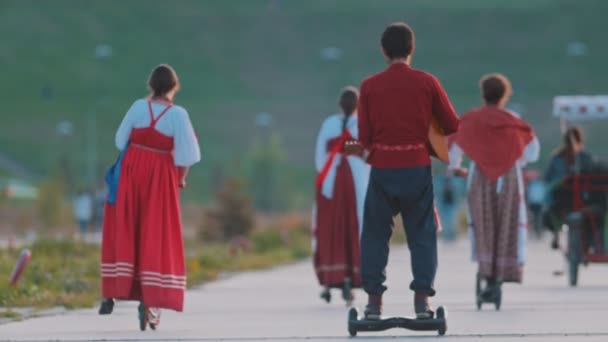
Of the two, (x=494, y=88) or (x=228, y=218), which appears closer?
(x=494, y=88)

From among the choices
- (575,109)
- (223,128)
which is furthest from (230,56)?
(575,109)

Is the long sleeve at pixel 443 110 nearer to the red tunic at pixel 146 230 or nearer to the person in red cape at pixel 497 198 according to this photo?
the red tunic at pixel 146 230

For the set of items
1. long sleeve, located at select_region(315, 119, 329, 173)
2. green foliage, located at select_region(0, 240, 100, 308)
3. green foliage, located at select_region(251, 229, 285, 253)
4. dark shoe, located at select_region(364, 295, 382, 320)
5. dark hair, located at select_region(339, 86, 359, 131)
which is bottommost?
dark shoe, located at select_region(364, 295, 382, 320)

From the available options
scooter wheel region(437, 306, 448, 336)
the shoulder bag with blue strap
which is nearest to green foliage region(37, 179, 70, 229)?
the shoulder bag with blue strap

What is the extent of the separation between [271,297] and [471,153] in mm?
3358

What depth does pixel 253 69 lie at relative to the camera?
185m

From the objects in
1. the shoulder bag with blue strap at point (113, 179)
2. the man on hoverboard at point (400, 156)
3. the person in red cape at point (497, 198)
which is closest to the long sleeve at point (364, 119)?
the man on hoverboard at point (400, 156)

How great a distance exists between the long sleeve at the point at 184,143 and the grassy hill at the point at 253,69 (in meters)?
130

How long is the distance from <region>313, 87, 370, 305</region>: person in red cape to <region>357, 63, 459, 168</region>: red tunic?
5568mm

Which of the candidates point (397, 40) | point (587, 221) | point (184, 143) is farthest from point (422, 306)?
point (587, 221)

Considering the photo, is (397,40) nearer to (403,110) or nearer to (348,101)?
(403,110)

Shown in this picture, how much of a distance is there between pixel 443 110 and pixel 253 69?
173244 mm

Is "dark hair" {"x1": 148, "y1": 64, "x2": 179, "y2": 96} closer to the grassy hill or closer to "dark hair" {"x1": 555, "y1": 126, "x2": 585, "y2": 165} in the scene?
"dark hair" {"x1": 555, "y1": 126, "x2": 585, "y2": 165}

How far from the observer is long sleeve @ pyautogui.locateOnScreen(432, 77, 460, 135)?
11969mm
